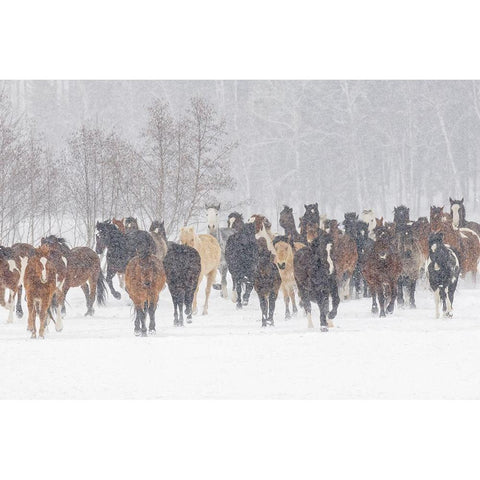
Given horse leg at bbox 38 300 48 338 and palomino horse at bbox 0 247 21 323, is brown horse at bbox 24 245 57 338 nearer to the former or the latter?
horse leg at bbox 38 300 48 338

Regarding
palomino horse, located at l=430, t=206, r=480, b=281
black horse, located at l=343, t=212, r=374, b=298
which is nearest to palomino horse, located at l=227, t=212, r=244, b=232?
black horse, located at l=343, t=212, r=374, b=298

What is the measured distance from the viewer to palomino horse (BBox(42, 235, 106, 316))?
16188mm

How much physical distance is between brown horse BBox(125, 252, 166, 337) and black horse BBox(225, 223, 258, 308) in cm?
291

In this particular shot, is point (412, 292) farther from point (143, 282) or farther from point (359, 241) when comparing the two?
point (143, 282)

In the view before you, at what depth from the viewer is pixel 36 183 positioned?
26.3 m

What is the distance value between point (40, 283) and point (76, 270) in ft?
10.1

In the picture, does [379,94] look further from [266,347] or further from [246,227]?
[266,347]

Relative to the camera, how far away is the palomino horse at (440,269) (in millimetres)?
15742

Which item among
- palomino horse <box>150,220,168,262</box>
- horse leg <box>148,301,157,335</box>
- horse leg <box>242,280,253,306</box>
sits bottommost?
horse leg <box>148,301,157,335</box>

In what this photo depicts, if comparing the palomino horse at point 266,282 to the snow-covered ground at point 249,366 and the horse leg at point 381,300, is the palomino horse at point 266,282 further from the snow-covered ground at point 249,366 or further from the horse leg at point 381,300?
the horse leg at point 381,300

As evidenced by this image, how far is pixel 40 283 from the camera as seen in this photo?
1376cm

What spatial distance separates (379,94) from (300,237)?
719 inches

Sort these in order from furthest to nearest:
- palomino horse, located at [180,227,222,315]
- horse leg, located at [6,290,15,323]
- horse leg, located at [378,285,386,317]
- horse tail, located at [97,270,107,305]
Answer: horse tail, located at [97,270,107,305] → palomino horse, located at [180,227,222,315] → horse leg, located at [6,290,15,323] → horse leg, located at [378,285,386,317]

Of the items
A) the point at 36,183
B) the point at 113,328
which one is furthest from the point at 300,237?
the point at 36,183
